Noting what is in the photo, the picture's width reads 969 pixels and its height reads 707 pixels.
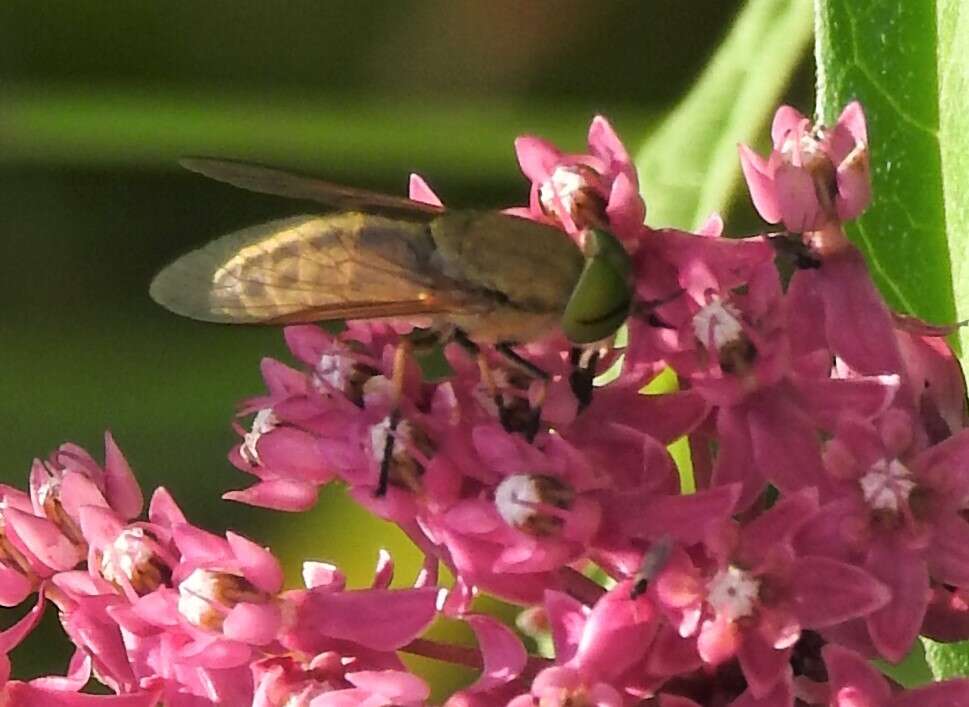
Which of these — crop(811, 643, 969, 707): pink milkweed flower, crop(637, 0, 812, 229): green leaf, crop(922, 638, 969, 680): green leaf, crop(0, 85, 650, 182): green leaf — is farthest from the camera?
crop(0, 85, 650, 182): green leaf

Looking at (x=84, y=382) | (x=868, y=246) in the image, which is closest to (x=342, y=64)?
(x=84, y=382)

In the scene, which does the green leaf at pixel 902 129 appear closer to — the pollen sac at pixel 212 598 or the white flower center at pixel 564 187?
the white flower center at pixel 564 187

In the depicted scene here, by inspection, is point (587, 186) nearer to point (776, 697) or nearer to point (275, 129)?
point (776, 697)

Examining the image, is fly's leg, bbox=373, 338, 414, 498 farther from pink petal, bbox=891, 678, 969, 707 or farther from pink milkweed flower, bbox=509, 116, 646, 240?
pink petal, bbox=891, 678, 969, 707

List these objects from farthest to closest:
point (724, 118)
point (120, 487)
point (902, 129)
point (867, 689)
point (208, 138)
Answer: point (208, 138), point (724, 118), point (902, 129), point (120, 487), point (867, 689)

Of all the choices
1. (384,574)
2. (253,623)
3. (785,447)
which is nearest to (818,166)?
(785,447)

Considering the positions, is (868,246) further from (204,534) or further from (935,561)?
(204,534)

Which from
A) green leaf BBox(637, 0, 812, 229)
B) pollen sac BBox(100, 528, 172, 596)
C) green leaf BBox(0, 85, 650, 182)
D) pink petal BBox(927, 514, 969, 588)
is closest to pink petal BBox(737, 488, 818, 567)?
pink petal BBox(927, 514, 969, 588)

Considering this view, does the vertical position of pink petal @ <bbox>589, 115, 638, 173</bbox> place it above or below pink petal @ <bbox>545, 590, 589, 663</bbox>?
above
